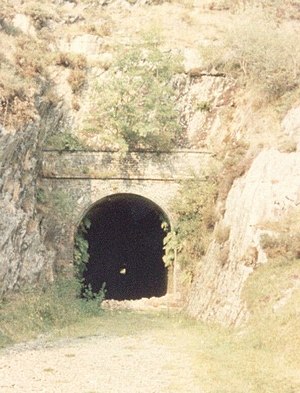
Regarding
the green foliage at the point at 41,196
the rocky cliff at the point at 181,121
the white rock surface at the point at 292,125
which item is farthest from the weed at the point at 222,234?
the green foliage at the point at 41,196

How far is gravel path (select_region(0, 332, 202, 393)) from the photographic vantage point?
9.55 metres

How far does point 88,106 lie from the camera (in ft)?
72.0

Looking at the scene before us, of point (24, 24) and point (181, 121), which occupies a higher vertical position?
point (24, 24)

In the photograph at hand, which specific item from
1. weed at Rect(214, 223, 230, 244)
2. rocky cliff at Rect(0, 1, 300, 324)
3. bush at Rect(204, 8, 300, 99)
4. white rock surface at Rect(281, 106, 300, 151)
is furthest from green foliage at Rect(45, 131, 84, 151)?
white rock surface at Rect(281, 106, 300, 151)

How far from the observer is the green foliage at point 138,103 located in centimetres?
2094

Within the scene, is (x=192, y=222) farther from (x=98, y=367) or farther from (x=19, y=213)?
(x=98, y=367)

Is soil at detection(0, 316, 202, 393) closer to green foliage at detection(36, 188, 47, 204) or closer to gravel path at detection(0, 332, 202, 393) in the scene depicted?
gravel path at detection(0, 332, 202, 393)

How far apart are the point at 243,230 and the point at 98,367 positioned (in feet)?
22.6

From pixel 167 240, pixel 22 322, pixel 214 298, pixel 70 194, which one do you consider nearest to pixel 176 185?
pixel 167 240

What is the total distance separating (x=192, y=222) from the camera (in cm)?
2012

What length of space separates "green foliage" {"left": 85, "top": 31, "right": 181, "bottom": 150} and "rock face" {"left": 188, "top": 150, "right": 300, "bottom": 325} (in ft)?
13.1

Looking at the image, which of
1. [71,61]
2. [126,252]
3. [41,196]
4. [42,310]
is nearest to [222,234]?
[42,310]

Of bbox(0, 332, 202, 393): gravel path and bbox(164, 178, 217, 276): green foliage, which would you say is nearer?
bbox(0, 332, 202, 393): gravel path

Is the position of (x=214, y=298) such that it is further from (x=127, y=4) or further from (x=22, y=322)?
(x=127, y=4)
